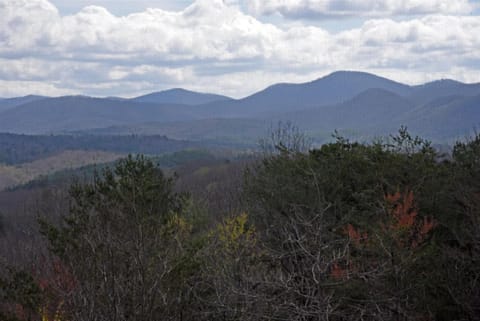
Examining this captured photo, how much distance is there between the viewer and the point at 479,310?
1981 centimetres

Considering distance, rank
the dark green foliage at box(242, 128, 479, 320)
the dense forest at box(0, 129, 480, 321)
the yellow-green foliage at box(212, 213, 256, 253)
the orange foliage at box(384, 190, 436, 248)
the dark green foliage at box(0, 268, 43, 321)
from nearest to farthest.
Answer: the dense forest at box(0, 129, 480, 321) → the dark green foliage at box(0, 268, 43, 321) → the dark green foliage at box(242, 128, 479, 320) → the orange foliage at box(384, 190, 436, 248) → the yellow-green foliage at box(212, 213, 256, 253)

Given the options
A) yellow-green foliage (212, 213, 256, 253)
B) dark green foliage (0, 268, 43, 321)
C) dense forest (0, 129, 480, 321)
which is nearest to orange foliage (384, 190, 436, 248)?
dense forest (0, 129, 480, 321)

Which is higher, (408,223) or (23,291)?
(408,223)

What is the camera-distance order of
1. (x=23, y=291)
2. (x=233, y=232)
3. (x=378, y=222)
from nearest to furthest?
1. (x=23, y=291)
2. (x=378, y=222)
3. (x=233, y=232)

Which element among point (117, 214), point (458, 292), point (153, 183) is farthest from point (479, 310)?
point (153, 183)

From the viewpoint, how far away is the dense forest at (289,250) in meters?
11.2

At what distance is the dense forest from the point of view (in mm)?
11250

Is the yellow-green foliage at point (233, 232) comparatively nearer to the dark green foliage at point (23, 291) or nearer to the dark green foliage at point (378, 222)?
the dark green foliage at point (378, 222)

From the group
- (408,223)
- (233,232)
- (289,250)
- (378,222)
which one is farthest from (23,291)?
(408,223)

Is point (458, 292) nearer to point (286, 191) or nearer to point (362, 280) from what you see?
point (362, 280)

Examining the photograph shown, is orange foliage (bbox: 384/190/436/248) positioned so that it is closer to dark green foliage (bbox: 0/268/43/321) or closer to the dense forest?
the dense forest

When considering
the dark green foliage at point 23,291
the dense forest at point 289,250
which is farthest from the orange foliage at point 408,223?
the dark green foliage at point 23,291

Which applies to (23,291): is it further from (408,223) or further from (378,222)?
(408,223)

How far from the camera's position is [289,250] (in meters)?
19.7
